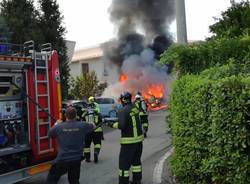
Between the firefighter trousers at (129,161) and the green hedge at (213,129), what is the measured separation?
689 mm

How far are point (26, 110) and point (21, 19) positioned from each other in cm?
1765

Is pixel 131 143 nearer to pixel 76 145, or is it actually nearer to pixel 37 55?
pixel 76 145

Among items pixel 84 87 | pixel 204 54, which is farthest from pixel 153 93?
pixel 204 54

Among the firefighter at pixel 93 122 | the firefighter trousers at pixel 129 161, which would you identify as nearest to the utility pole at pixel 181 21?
the firefighter at pixel 93 122

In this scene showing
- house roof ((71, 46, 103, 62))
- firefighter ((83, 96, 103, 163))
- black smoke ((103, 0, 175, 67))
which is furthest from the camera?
house roof ((71, 46, 103, 62))

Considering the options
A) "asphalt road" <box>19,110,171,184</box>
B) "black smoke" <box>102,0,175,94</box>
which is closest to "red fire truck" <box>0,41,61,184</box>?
"asphalt road" <box>19,110,171,184</box>

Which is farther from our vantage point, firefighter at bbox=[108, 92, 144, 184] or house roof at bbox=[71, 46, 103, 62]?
house roof at bbox=[71, 46, 103, 62]

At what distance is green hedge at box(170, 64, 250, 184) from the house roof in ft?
141

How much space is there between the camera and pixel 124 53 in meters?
36.6

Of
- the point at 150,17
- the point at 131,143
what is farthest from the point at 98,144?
the point at 150,17

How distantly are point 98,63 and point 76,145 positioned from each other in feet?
147

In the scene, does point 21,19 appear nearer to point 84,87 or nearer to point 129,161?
point 84,87

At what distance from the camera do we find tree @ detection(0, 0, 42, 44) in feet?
81.4

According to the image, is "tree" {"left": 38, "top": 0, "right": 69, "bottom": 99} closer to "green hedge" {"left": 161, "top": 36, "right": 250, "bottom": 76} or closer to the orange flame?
the orange flame
